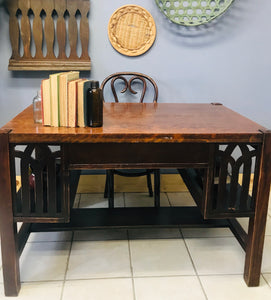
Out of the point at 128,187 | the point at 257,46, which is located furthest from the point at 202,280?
the point at 257,46

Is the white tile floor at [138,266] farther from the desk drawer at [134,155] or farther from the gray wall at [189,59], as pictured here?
the gray wall at [189,59]

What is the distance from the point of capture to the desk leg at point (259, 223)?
1665 millimetres

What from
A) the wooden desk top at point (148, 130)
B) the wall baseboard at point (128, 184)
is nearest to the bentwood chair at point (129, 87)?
the wall baseboard at point (128, 184)

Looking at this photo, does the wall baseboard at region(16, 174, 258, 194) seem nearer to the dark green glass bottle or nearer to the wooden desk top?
the wooden desk top

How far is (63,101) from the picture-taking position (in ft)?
5.47

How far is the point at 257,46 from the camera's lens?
2951 millimetres

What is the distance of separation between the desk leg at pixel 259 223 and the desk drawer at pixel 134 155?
0.27 meters

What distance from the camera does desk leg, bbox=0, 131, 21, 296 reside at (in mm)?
1568

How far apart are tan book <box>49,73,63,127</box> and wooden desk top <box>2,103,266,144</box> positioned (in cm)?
5

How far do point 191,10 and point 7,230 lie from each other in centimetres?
212

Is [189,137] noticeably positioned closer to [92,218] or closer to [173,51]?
[92,218]

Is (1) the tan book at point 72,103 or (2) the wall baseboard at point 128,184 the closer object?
(1) the tan book at point 72,103

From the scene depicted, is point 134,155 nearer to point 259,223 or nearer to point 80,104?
point 80,104

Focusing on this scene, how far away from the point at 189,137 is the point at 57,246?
1.14 metres
